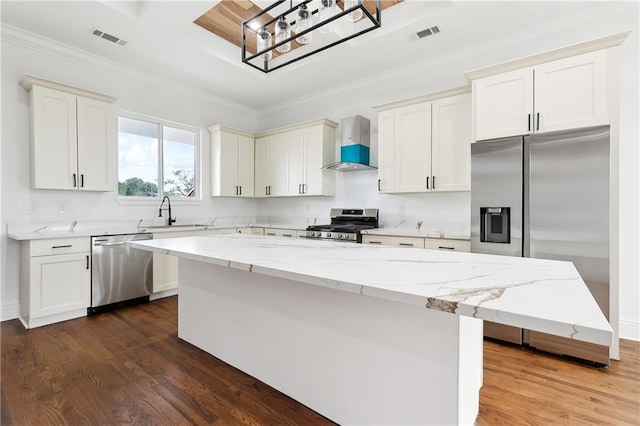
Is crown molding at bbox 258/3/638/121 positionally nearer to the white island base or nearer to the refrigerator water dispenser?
the refrigerator water dispenser

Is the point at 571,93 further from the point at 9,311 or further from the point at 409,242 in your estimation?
the point at 9,311

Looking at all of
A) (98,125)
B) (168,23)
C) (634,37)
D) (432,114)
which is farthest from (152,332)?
(634,37)

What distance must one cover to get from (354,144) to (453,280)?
3.24 metres

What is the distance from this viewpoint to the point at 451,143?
11.0 ft

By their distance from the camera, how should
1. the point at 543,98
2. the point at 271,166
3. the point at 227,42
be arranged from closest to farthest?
the point at 543,98
the point at 227,42
the point at 271,166

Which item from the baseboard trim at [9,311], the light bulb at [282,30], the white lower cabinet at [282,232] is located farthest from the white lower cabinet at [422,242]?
the baseboard trim at [9,311]

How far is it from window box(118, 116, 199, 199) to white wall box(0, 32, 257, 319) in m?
0.18

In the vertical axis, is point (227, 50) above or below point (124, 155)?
above

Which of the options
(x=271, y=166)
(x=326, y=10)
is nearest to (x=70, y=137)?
(x=271, y=166)

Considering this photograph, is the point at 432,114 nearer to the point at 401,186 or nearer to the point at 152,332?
the point at 401,186

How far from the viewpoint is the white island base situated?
1.27m

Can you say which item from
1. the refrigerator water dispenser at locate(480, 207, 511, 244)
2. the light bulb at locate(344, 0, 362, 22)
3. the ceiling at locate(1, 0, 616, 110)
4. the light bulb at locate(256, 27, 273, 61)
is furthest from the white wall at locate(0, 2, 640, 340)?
the light bulb at locate(256, 27, 273, 61)

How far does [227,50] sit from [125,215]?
2435 millimetres

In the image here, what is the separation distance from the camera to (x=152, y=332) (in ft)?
9.33
